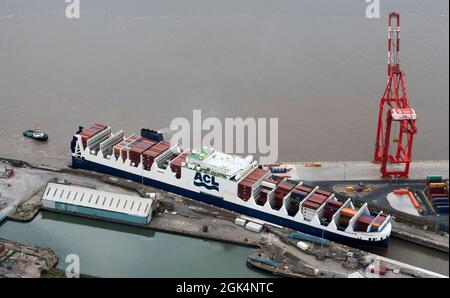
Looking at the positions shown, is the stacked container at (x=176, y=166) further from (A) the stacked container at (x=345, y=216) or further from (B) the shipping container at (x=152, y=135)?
(A) the stacked container at (x=345, y=216)

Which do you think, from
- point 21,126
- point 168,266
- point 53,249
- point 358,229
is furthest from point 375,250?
point 21,126

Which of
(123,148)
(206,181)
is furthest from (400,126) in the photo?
(123,148)

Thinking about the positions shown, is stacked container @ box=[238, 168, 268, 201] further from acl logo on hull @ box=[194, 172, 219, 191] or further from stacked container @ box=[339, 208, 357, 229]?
stacked container @ box=[339, 208, 357, 229]

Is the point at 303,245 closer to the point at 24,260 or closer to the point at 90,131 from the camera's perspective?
the point at 24,260

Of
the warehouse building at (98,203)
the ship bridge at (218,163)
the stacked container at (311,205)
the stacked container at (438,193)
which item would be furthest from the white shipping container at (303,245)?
the warehouse building at (98,203)

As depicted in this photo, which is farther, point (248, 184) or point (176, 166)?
point (176, 166)
